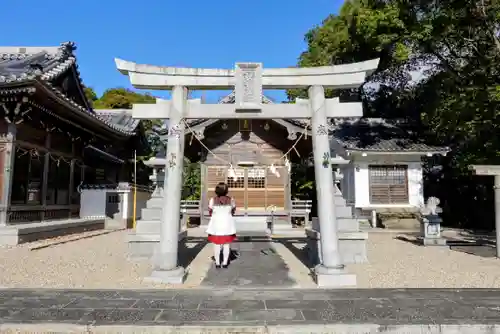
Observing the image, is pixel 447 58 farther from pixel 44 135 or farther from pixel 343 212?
pixel 44 135

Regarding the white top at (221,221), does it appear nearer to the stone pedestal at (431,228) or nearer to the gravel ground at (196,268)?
the gravel ground at (196,268)

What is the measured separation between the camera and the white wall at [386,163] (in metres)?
19.4

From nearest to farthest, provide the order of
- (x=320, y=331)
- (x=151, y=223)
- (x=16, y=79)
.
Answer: (x=320, y=331)
(x=151, y=223)
(x=16, y=79)

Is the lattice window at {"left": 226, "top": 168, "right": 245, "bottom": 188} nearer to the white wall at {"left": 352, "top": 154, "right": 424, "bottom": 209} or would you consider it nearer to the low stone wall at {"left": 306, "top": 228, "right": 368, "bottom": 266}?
the white wall at {"left": 352, "top": 154, "right": 424, "bottom": 209}

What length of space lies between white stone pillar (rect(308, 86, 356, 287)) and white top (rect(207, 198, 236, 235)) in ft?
6.54

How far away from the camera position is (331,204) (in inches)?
267

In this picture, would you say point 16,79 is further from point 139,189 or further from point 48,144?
point 139,189

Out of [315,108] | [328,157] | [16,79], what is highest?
[16,79]

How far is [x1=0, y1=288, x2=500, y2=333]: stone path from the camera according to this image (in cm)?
427

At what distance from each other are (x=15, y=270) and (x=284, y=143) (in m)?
12.6

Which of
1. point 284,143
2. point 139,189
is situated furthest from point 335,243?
point 139,189

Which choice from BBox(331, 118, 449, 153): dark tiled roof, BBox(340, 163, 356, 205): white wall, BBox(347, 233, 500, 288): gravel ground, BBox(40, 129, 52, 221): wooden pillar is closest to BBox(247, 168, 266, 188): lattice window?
BBox(331, 118, 449, 153): dark tiled roof

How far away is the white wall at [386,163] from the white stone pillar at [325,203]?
13043mm

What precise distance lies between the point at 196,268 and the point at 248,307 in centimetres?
335
